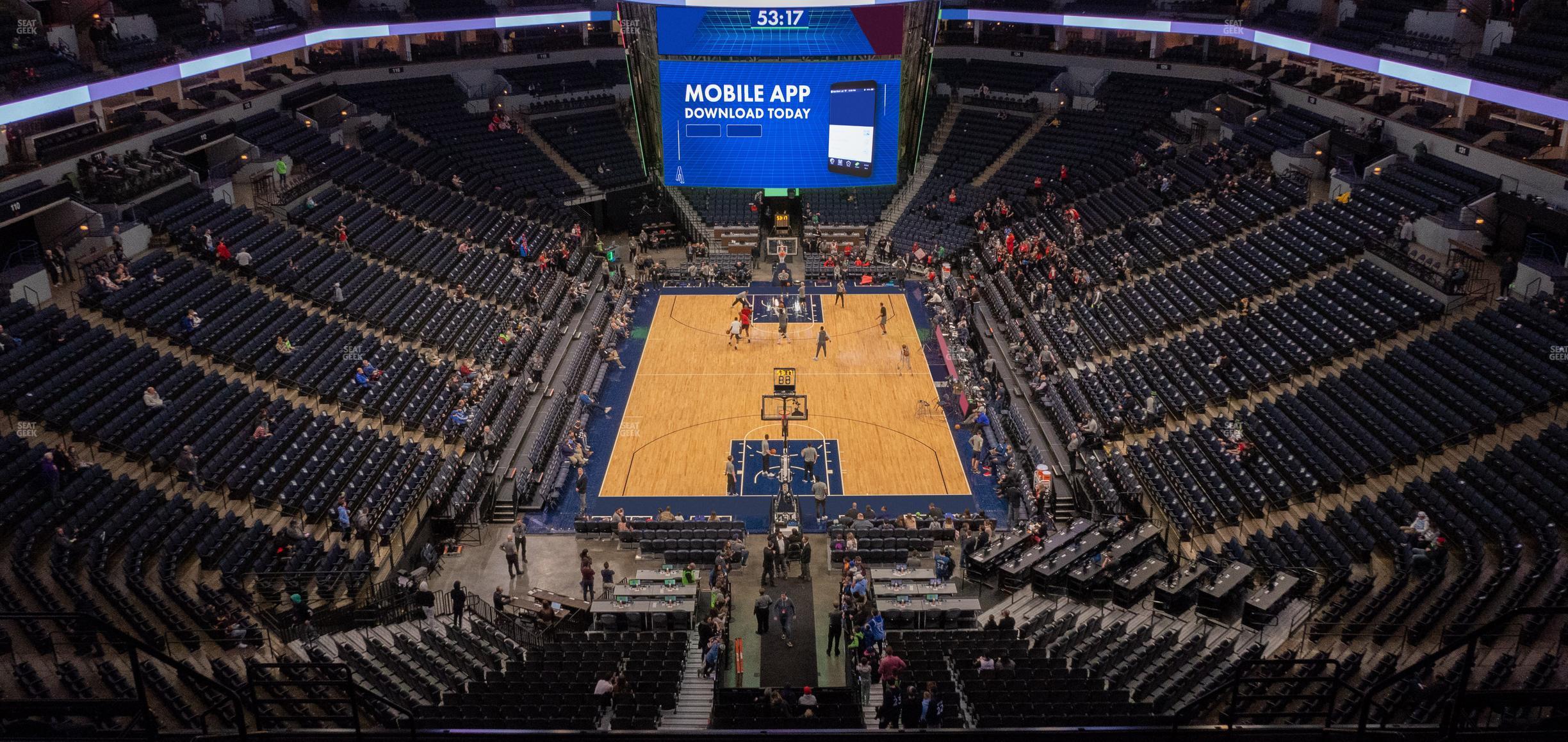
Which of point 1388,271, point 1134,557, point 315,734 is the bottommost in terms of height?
point 1134,557

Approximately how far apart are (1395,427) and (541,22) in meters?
37.5

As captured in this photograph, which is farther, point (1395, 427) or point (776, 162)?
point (776, 162)

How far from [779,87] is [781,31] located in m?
1.80

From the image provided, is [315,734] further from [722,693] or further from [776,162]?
[776,162]

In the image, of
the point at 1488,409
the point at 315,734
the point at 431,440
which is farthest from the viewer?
the point at 431,440

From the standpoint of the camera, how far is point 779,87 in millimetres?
38219

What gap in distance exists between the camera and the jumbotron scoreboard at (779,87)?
3778 cm

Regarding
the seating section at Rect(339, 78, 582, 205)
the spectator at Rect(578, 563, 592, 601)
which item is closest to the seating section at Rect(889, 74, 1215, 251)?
the seating section at Rect(339, 78, 582, 205)

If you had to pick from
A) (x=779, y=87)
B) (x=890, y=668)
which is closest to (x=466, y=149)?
(x=779, y=87)

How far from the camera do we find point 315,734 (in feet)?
23.8

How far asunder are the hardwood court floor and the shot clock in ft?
31.5

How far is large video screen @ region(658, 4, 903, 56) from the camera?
3747cm

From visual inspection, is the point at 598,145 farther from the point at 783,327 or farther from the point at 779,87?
the point at 783,327

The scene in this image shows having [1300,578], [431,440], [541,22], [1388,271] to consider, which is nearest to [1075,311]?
[1388,271]
